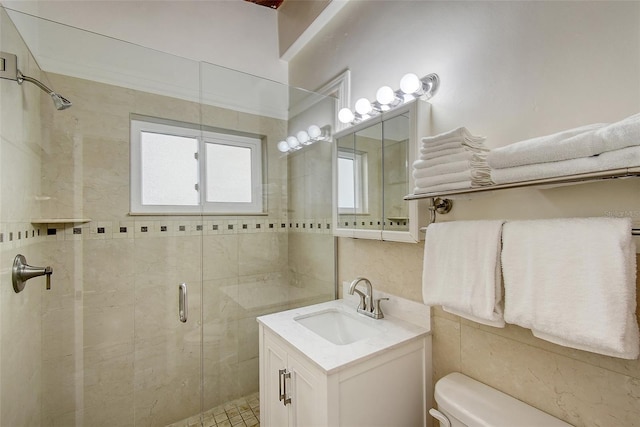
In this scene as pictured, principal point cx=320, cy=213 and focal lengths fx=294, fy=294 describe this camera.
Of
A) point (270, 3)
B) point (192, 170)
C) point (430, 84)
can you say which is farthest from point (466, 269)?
point (270, 3)

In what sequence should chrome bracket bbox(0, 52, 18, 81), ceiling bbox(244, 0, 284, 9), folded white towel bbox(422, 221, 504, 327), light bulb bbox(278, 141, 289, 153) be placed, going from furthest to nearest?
ceiling bbox(244, 0, 284, 9) < light bulb bbox(278, 141, 289, 153) < chrome bracket bbox(0, 52, 18, 81) < folded white towel bbox(422, 221, 504, 327)

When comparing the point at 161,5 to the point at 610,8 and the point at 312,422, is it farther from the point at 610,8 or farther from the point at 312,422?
the point at 312,422

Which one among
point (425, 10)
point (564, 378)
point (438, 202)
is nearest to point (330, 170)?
point (438, 202)

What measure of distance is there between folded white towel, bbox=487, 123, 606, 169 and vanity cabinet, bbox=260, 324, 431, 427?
0.80 meters

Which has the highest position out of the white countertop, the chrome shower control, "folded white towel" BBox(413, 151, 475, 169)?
"folded white towel" BBox(413, 151, 475, 169)

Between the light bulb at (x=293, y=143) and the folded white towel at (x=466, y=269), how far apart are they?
3.51ft

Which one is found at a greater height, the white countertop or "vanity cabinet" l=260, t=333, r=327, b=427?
the white countertop

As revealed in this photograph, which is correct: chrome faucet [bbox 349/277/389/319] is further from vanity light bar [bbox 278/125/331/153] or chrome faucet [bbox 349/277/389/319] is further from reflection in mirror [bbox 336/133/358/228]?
vanity light bar [bbox 278/125/331/153]

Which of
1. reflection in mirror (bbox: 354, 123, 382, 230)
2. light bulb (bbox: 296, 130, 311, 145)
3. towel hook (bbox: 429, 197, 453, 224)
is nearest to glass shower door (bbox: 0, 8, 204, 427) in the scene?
light bulb (bbox: 296, 130, 311, 145)

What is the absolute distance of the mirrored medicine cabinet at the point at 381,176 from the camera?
4.29 feet

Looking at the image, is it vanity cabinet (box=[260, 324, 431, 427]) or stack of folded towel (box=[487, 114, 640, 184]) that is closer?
stack of folded towel (box=[487, 114, 640, 184])

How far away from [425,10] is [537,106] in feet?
2.34

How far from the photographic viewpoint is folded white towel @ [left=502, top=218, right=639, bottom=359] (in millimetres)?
673

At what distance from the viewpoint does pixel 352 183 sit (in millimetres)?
1708
